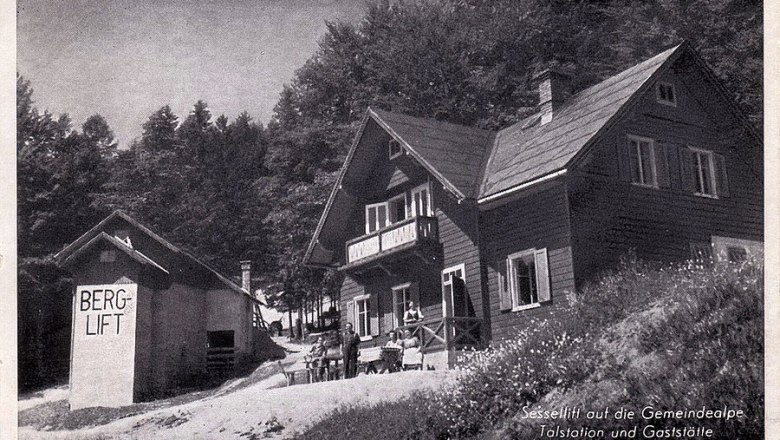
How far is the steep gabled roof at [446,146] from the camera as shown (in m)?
19.9

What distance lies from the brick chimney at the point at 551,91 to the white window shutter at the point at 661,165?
3119 mm

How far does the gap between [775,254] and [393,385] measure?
7.96 m

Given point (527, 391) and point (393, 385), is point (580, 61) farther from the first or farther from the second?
point (527, 391)

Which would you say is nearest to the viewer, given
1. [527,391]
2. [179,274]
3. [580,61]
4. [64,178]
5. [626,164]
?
[527,391]

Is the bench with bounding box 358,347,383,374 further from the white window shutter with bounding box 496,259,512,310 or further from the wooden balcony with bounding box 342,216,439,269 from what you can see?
the white window shutter with bounding box 496,259,512,310

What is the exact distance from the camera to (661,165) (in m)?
19.1

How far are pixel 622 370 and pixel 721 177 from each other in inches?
439

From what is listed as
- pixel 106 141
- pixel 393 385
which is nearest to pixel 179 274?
pixel 106 141

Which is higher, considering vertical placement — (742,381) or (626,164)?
(626,164)

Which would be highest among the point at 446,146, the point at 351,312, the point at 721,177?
the point at 446,146

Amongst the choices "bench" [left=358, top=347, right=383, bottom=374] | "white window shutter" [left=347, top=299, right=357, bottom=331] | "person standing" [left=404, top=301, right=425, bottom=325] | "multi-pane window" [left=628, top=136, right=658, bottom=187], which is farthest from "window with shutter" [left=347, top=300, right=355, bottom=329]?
"multi-pane window" [left=628, top=136, right=658, bottom=187]

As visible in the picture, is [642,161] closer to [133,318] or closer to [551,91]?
[551,91]

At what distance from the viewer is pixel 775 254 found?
8.18 m

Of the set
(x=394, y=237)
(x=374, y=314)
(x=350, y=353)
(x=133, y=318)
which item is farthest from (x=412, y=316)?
(x=133, y=318)
